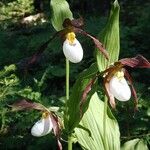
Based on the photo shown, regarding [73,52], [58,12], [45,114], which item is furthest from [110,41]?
[45,114]

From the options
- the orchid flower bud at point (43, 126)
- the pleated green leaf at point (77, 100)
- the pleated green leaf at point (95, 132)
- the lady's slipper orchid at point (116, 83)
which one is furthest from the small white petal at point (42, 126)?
the lady's slipper orchid at point (116, 83)

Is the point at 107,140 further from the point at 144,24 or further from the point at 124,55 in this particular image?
the point at 144,24

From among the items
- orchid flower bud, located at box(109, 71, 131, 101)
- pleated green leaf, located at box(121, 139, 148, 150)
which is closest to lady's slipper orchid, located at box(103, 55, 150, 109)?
orchid flower bud, located at box(109, 71, 131, 101)

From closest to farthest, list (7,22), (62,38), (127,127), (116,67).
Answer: (116,67), (62,38), (127,127), (7,22)

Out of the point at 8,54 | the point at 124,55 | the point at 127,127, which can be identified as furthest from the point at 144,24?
the point at 127,127

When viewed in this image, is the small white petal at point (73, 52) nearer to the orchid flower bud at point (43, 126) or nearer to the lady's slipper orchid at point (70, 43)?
the lady's slipper orchid at point (70, 43)

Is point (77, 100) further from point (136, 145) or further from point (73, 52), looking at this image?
point (136, 145)

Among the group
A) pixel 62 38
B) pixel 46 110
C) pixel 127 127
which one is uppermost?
pixel 62 38
